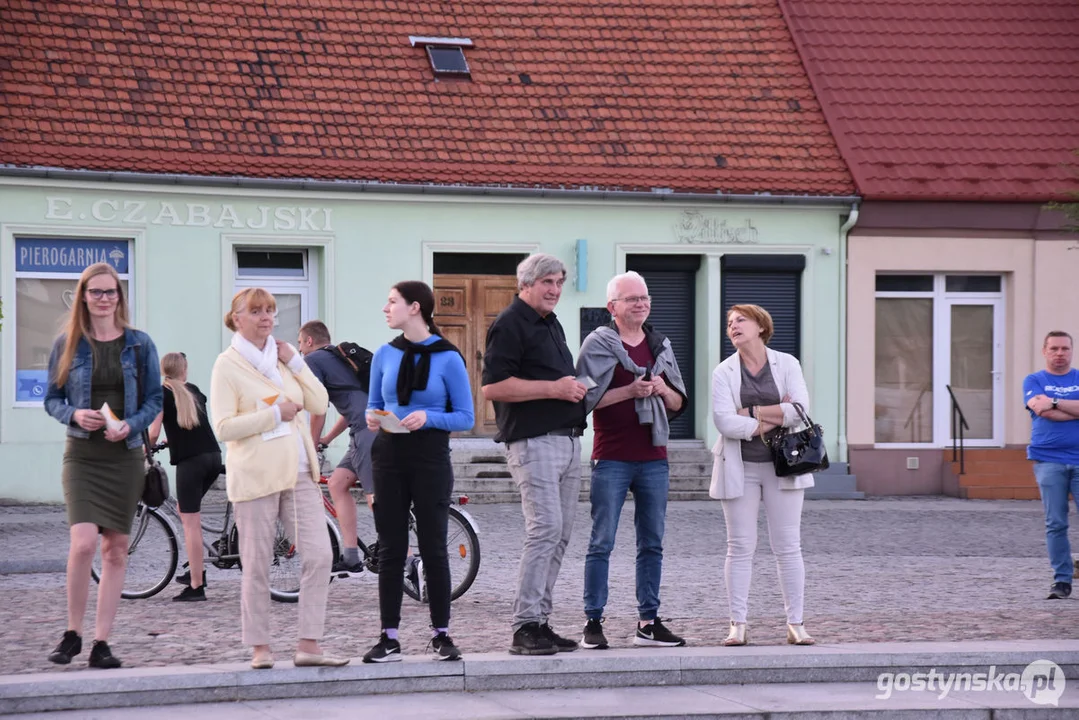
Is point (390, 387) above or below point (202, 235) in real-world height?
below

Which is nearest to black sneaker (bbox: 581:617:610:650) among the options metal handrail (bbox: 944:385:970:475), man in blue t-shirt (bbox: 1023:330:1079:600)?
man in blue t-shirt (bbox: 1023:330:1079:600)

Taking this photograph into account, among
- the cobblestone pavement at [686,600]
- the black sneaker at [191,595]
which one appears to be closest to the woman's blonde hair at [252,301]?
the cobblestone pavement at [686,600]

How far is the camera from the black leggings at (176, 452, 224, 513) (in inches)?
433

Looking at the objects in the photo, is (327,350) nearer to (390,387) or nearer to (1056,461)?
(390,387)

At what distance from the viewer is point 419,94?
2059 centimetres

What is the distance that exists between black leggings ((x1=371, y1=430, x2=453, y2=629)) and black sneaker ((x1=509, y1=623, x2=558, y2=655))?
1.39 ft

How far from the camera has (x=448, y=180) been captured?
19.9 m

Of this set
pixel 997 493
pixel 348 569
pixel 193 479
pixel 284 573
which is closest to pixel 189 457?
pixel 193 479

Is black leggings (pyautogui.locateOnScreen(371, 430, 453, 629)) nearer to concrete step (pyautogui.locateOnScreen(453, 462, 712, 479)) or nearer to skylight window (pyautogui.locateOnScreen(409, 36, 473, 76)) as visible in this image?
concrete step (pyautogui.locateOnScreen(453, 462, 712, 479))

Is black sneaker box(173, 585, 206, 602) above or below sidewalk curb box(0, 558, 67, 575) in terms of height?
above

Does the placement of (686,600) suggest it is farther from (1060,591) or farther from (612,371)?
(612,371)

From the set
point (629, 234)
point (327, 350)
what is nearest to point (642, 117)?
point (629, 234)

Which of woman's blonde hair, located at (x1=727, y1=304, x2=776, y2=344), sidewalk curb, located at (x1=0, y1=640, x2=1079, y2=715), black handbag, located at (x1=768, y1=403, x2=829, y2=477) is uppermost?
woman's blonde hair, located at (x1=727, y1=304, x2=776, y2=344)

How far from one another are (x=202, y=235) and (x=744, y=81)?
774cm
